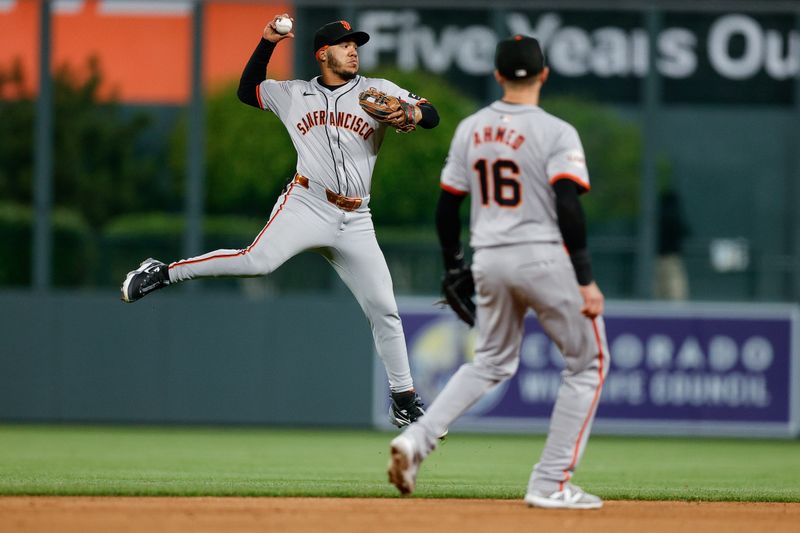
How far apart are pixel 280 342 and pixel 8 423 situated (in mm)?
2897

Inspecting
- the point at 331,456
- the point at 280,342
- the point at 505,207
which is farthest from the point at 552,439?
the point at 280,342

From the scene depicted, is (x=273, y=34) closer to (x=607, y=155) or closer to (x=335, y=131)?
(x=335, y=131)

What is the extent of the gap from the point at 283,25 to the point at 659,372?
738 cm

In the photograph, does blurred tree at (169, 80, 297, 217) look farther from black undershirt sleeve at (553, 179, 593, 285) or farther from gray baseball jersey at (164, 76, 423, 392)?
black undershirt sleeve at (553, 179, 593, 285)

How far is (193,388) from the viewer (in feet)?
45.6

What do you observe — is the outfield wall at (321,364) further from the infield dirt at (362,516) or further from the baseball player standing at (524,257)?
the baseball player standing at (524,257)

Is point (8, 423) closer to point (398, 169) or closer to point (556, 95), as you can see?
point (398, 169)

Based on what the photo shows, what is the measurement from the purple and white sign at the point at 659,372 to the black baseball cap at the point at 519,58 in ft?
24.1

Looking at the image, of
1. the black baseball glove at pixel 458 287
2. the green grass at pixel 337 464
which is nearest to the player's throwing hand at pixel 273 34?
the black baseball glove at pixel 458 287

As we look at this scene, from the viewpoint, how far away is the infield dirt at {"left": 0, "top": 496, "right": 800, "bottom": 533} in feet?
19.8

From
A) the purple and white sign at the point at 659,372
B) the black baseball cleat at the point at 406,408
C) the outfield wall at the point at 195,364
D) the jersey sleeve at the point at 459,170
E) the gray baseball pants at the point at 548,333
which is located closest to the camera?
the gray baseball pants at the point at 548,333

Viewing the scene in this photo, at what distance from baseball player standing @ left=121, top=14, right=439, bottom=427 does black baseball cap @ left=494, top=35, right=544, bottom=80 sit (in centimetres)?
115

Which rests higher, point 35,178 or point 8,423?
point 35,178

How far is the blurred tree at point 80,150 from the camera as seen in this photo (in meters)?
14.1
